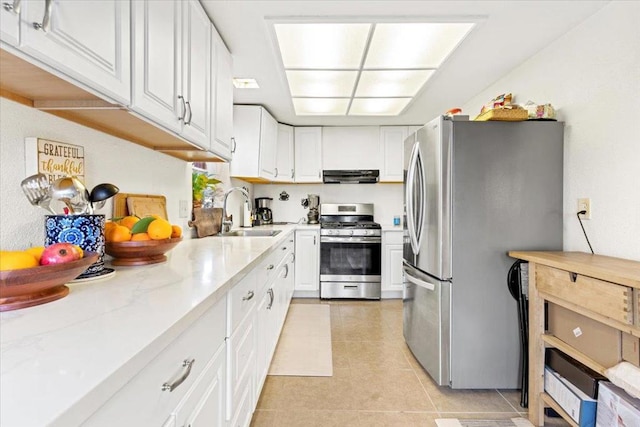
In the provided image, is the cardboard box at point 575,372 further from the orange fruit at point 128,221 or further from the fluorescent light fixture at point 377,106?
the fluorescent light fixture at point 377,106

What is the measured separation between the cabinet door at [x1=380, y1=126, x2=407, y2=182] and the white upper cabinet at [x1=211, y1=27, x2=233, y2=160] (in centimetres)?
245

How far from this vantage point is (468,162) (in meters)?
1.92

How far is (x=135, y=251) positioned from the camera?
1241 millimetres

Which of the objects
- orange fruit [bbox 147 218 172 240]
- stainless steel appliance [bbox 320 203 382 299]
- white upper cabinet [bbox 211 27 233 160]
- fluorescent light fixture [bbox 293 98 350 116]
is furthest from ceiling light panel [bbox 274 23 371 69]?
stainless steel appliance [bbox 320 203 382 299]

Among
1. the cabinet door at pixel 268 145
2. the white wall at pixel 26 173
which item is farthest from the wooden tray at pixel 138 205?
the cabinet door at pixel 268 145

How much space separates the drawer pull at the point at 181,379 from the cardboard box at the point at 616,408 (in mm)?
1561

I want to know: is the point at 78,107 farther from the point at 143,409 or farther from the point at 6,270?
the point at 143,409

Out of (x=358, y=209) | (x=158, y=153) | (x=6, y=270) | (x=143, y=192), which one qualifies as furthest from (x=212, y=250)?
(x=358, y=209)

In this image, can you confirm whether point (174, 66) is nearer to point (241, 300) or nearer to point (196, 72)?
point (196, 72)

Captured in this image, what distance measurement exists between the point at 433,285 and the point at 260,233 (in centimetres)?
165

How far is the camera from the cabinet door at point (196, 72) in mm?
1487

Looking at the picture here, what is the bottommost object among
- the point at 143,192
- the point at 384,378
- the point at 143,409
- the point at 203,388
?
the point at 384,378

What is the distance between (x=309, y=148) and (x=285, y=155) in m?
0.35

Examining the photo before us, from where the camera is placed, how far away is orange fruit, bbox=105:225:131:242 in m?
1.24
